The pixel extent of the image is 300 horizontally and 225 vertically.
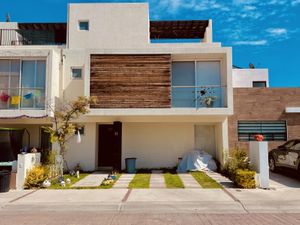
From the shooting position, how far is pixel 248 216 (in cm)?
713

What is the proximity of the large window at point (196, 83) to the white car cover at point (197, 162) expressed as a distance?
2.68m

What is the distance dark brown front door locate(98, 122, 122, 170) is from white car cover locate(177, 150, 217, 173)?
11.5 ft

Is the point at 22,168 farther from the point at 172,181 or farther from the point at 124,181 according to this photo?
the point at 172,181

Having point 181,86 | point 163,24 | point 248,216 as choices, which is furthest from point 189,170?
point 163,24

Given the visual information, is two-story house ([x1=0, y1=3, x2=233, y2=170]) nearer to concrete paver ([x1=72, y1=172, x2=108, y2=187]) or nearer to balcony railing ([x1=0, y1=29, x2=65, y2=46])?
concrete paver ([x1=72, y1=172, x2=108, y2=187])

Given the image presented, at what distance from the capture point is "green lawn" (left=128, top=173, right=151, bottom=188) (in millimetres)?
10955

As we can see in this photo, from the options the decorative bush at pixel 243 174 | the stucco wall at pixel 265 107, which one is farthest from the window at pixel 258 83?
the decorative bush at pixel 243 174

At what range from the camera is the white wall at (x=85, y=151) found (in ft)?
49.6

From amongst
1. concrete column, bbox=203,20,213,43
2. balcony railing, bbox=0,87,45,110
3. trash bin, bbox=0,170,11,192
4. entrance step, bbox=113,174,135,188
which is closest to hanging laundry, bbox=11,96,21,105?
balcony railing, bbox=0,87,45,110

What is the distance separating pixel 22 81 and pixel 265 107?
42.9ft

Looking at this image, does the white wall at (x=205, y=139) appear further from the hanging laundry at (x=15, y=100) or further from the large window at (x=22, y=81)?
the hanging laundry at (x=15, y=100)

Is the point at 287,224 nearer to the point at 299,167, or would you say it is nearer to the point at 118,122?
the point at 299,167

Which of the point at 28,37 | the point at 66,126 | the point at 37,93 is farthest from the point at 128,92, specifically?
the point at 28,37

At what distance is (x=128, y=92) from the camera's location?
13.7 meters
